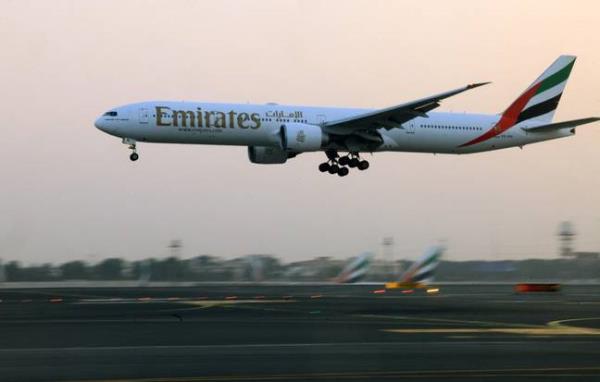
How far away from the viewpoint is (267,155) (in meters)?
51.2

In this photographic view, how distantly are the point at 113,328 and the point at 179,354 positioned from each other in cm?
554

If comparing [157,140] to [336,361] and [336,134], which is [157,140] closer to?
[336,134]

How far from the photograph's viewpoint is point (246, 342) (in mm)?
19953

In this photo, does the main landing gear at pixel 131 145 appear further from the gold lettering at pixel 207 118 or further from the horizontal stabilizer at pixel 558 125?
the horizontal stabilizer at pixel 558 125

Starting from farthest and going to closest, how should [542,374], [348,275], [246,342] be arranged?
[348,275] < [246,342] < [542,374]

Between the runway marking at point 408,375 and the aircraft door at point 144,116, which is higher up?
the aircraft door at point 144,116

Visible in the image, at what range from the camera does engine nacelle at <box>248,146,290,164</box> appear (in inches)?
2002

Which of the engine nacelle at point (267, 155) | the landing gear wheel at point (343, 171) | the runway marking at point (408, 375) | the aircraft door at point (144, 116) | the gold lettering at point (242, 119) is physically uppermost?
the aircraft door at point (144, 116)

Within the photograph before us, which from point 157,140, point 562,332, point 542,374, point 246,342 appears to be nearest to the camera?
point 542,374

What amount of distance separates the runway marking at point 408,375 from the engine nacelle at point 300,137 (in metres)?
31.7

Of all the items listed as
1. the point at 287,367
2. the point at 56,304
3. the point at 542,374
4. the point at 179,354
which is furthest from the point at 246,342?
the point at 56,304

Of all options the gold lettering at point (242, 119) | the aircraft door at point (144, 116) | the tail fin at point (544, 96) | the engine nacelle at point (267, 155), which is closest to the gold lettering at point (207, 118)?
the gold lettering at point (242, 119)

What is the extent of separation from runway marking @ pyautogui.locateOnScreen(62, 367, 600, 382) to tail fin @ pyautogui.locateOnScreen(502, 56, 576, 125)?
39896 millimetres

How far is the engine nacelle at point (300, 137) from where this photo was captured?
46.8 m
